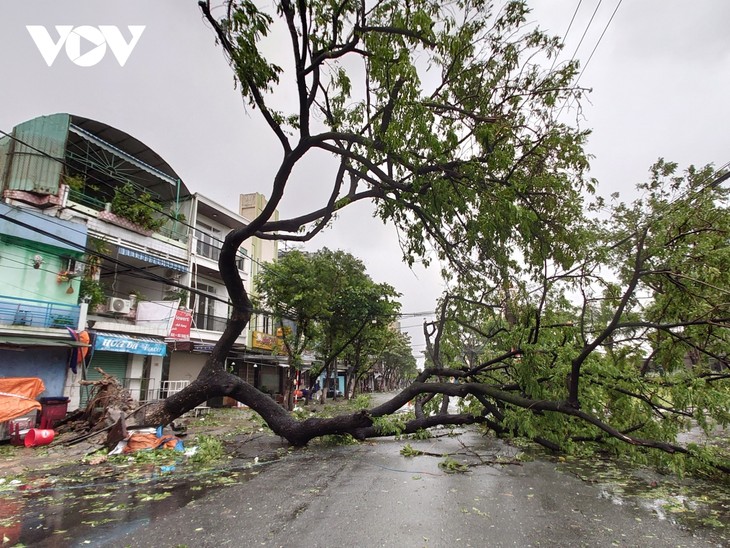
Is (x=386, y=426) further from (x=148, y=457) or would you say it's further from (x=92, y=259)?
(x=92, y=259)

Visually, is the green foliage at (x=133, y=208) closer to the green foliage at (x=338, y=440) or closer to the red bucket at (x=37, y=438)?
the red bucket at (x=37, y=438)

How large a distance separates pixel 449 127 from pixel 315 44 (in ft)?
8.33

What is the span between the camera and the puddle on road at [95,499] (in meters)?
3.88

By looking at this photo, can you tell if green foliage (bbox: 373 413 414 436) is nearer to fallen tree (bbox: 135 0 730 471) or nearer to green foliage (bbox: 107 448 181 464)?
fallen tree (bbox: 135 0 730 471)

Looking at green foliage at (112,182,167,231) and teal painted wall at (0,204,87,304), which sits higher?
green foliage at (112,182,167,231)

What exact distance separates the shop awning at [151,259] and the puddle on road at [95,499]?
32.4 ft

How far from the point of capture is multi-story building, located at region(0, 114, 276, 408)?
11.9 m

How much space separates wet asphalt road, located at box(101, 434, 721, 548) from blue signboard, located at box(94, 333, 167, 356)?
9.96 meters

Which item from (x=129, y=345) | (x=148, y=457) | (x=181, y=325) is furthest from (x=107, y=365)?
(x=148, y=457)

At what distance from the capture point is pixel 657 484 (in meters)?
5.89

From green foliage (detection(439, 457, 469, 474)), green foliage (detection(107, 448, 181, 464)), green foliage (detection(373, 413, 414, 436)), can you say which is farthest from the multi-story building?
green foliage (detection(439, 457, 469, 474))

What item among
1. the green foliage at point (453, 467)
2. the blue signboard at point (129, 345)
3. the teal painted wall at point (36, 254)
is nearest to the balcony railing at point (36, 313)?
the teal painted wall at point (36, 254)

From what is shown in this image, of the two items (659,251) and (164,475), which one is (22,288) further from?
(659,251)

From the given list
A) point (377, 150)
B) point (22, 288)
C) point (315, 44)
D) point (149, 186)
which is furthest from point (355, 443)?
point (149, 186)
